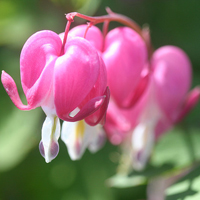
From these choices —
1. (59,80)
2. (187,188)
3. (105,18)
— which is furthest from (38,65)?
(187,188)

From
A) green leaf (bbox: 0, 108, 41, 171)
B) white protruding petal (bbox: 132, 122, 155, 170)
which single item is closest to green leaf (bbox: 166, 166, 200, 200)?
white protruding petal (bbox: 132, 122, 155, 170)

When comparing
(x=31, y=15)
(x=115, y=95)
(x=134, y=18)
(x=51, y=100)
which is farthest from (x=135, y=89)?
(x=31, y=15)

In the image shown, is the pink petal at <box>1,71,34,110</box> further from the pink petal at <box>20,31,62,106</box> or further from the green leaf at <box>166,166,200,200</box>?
the green leaf at <box>166,166,200,200</box>

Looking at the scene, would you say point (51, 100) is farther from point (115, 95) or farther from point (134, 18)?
point (134, 18)

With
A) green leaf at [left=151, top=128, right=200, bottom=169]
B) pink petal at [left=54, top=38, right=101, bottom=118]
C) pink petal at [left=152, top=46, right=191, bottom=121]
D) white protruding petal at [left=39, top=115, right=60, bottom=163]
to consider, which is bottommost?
green leaf at [left=151, top=128, right=200, bottom=169]

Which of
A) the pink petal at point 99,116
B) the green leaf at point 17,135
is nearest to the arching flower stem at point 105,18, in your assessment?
the pink petal at point 99,116

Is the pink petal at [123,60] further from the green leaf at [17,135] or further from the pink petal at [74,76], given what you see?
the green leaf at [17,135]

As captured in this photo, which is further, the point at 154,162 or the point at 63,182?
the point at 63,182
